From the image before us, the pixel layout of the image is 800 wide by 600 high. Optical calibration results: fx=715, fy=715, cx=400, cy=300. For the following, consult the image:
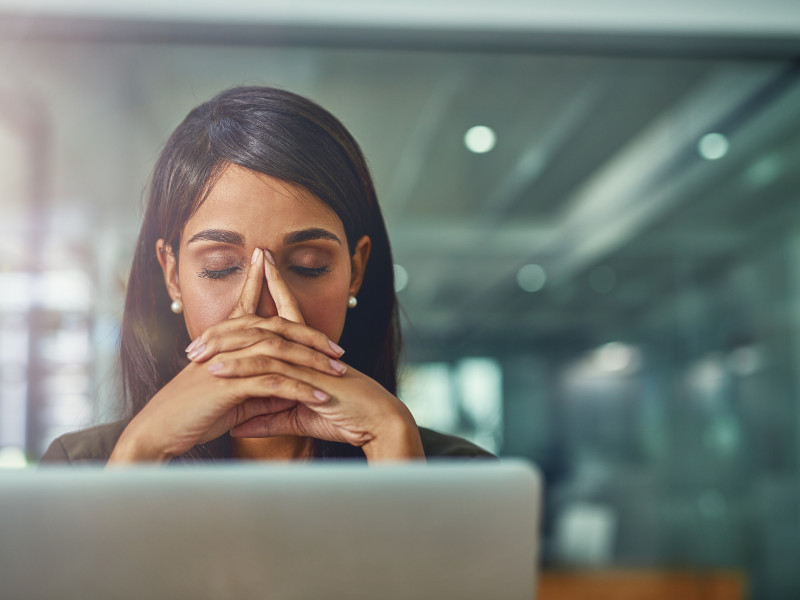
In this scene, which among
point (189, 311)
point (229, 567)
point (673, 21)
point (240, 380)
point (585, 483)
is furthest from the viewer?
point (585, 483)

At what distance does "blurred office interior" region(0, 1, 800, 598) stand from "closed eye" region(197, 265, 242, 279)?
147cm

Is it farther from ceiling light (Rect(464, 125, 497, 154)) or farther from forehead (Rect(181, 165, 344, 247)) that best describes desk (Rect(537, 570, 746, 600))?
forehead (Rect(181, 165, 344, 247))

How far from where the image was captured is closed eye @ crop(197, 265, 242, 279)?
107cm

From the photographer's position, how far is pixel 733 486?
296cm

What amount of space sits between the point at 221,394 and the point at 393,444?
0.23 m

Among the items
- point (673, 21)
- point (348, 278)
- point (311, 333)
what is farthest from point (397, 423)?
point (673, 21)

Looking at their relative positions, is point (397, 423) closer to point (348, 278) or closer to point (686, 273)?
point (348, 278)

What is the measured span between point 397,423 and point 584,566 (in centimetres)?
226

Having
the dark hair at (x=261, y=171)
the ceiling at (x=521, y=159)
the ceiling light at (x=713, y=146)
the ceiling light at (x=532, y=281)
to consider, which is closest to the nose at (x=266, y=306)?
the dark hair at (x=261, y=171)

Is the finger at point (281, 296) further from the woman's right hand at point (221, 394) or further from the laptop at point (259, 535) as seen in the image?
the laptop at point (259, 535)

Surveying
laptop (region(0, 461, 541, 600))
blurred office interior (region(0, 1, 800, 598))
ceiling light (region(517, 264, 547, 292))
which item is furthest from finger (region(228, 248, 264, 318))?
ceiling light (region(517, 264, 547, 292))

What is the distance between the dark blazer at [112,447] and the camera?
0.97m

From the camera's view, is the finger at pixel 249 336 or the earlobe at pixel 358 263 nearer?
the finger at pixel 249 336

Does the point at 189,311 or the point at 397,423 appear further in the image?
the point at 189,311
